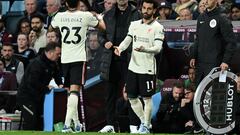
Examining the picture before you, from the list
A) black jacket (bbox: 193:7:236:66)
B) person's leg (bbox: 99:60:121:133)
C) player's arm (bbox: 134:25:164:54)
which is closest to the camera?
black jacket (bbox: 193:7:236:66)

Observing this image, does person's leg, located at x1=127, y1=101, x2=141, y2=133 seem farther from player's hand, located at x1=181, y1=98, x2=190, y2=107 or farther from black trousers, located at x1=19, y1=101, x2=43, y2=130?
black trousers, located at x1=19, y1=101, x2=43, y2=130

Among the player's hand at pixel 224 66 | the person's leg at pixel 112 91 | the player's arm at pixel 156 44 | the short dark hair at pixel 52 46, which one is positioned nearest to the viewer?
the player's hand at pixel 224 66

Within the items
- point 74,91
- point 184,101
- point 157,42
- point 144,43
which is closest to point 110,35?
point 144,43

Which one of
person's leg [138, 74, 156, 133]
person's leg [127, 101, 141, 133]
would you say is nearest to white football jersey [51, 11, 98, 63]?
person's leg [138, 74, 156, 133]

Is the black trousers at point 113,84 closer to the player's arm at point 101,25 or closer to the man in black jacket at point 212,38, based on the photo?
the player's arm at point 101,25

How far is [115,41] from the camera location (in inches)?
704

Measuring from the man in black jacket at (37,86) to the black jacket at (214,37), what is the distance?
3.70 metres

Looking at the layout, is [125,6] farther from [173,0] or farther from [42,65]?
[173,0]

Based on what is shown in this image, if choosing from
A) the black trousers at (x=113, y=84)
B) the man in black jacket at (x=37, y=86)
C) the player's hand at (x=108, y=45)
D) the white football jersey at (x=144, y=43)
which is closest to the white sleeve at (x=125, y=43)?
the white football jersey at (x=144, y=43)

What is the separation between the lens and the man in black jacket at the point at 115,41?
699 inches

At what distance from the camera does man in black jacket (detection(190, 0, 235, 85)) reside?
15977mm

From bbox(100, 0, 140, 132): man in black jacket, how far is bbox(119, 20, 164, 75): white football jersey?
0.67 metres

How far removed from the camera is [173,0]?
78.3 feet

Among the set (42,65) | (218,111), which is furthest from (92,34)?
(218,111)
